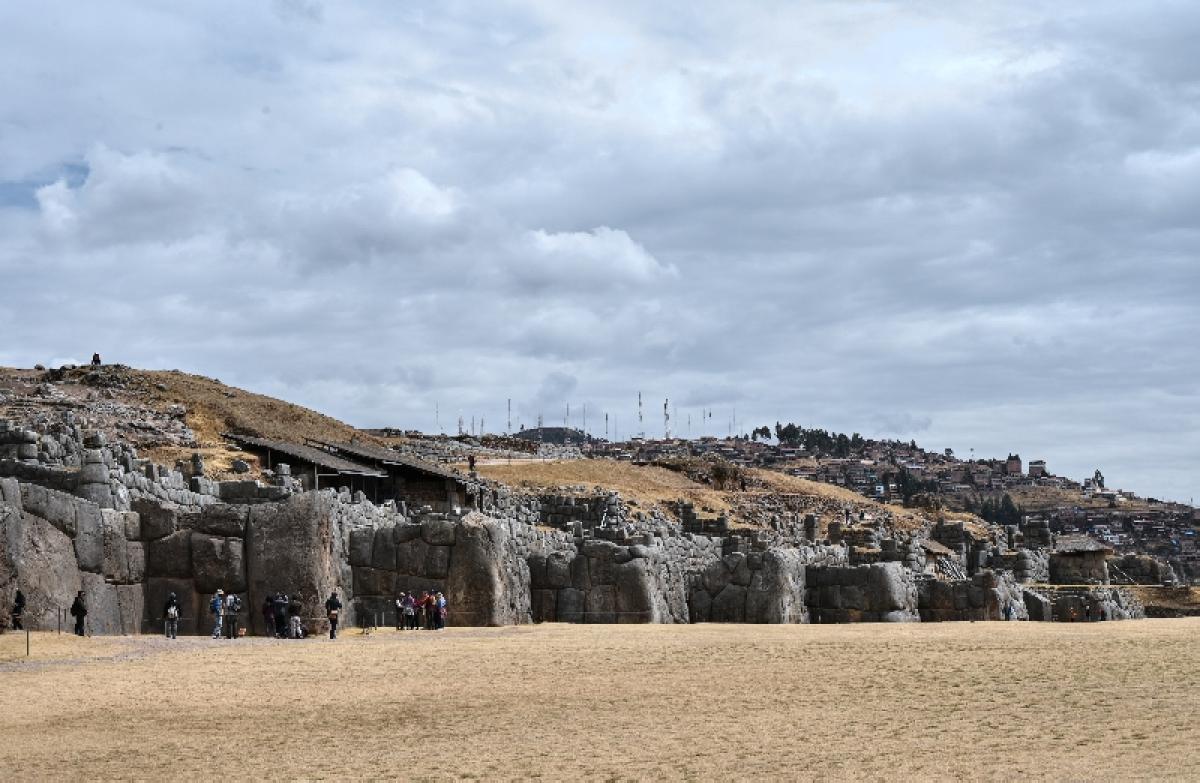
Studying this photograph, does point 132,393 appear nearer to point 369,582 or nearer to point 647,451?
point 369,582

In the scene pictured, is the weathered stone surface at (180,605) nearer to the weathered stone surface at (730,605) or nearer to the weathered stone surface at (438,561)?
the weathered stone surface at (438,561)

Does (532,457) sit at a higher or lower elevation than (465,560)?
higher

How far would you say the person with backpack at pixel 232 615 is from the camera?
91.0 feet

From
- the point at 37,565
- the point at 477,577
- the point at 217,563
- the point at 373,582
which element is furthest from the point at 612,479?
the point at 37,565

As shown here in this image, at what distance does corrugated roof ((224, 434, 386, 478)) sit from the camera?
2234 inches

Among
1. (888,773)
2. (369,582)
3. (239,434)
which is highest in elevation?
(239,434)

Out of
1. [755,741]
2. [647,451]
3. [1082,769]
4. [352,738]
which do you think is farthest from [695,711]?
[647,451]

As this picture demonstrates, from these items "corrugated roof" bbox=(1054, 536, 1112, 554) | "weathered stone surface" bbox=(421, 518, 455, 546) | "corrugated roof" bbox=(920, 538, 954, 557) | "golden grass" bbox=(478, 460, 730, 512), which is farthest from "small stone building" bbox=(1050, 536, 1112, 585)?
"weathered stone surface" bbox=(421, 518, 455, 546)

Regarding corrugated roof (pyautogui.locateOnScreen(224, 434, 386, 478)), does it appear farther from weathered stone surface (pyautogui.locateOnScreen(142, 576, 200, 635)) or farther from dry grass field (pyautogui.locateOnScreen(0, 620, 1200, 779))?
dry grass field (pyautogui.locateOnScreen(0, 620, 1200, 779))

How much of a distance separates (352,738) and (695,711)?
4139mm

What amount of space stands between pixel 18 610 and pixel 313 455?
3569 centimetres

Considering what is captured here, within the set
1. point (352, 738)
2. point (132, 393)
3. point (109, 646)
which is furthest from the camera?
point (132, 393)

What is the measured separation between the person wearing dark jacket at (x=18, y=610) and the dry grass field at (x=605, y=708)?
74 cm

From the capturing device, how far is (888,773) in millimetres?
13445
